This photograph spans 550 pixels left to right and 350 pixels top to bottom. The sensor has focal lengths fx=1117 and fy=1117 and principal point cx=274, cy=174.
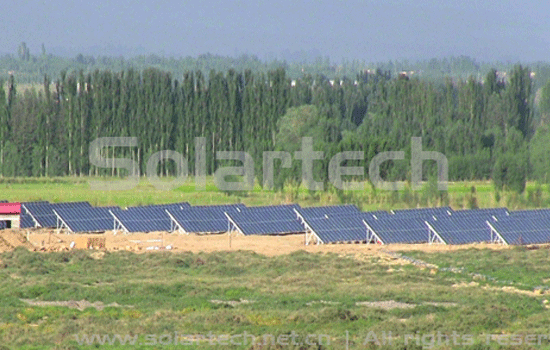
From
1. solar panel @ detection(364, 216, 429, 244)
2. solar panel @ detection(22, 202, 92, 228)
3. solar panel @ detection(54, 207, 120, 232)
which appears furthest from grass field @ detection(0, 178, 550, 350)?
solar panel @ detection(22, 202, 92, 228)

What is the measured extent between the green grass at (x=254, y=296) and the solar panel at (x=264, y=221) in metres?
5.33

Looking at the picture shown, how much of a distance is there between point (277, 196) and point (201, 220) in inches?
617

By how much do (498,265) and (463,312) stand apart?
360 inches

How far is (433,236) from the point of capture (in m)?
36.5

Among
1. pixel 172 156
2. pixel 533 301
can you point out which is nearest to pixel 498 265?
pixel 533 301

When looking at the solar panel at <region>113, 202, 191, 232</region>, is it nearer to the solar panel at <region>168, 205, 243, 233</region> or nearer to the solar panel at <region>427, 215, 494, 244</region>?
the solar panel at <region>168, 205, 243, 233</region>

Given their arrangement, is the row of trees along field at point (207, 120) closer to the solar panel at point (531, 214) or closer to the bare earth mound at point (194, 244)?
the solar panel at point (531, 214)

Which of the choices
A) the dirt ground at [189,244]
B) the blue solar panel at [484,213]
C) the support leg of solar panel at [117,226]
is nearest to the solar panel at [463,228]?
the blue solar panel at [484,213]

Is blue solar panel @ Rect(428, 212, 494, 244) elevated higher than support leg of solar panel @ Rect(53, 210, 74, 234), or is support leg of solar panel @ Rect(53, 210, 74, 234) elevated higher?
blue solar panel @ Rect(428, 212, 494, 244)

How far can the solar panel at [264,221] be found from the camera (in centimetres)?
3925

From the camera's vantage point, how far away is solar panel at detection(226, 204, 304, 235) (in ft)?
129

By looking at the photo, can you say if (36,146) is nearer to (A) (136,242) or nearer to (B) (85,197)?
(B) (85,197)

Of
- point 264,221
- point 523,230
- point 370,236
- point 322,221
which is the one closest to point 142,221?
point 264,221

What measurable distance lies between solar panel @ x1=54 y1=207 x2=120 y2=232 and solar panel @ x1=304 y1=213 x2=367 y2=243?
817 cm
